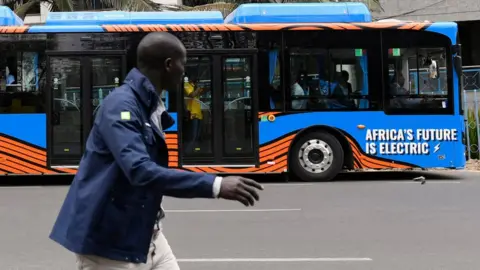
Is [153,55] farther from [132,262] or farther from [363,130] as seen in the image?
[363,130]

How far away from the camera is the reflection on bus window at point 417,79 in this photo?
1273cm

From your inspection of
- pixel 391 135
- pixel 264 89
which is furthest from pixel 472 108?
pixel 264 89

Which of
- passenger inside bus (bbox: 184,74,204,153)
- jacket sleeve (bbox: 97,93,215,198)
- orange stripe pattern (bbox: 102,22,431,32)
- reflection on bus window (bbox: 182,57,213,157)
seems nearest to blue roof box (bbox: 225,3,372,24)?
orange stripe pattern (bbox: 102,22,431,32)

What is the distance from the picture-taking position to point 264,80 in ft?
41.7

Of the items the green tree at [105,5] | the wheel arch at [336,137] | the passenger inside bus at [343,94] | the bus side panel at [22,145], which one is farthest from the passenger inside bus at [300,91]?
the green tree at [105,5]

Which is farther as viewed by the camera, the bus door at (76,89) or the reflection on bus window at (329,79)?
the reflection on bus window at (329,79)

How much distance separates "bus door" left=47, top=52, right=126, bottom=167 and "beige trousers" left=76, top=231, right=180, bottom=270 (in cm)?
966

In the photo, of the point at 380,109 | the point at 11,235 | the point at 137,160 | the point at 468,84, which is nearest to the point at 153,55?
the point at 137,160

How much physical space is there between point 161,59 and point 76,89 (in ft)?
32.7

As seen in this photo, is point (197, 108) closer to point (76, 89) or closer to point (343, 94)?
point (76, 89)

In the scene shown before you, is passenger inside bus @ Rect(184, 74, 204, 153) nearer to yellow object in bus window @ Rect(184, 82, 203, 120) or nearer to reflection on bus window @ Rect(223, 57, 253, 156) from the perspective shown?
yellow object in bus window @ Rect(184, 82, 203, 120)

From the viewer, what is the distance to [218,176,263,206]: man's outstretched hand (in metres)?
2.63

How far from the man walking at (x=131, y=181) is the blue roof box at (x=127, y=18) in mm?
10084

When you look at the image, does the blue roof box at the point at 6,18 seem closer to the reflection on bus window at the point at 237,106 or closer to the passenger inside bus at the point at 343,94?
the reflection on bus window at the point at 237,106
